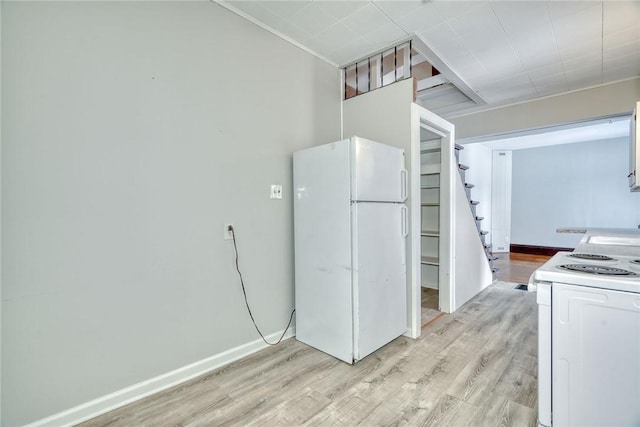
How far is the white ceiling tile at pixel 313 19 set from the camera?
7.38ft

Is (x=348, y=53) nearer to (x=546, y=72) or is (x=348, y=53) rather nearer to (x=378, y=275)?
(x=378, y=275)

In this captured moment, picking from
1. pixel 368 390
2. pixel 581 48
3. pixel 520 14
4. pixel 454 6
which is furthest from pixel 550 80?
pixel 368 390

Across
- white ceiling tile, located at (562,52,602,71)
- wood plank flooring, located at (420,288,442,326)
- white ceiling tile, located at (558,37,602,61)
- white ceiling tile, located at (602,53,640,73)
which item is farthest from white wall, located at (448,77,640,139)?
wood plank flooring, located at (420,288,442,326)

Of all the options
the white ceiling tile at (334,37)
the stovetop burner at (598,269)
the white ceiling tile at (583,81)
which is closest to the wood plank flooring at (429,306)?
the stovetop burner at (598,269)

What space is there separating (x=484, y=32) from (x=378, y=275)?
229 cm

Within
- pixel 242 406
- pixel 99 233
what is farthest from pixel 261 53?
pixel 242 406

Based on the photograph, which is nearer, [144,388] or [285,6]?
[144,388]

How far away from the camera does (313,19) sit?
2359 mm

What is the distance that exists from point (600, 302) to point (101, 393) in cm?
251

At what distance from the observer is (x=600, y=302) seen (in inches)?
46.0

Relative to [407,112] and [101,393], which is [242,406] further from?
[407,112]

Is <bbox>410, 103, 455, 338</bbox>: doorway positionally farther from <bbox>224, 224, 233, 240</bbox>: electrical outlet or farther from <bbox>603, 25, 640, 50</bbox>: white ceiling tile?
<bbox>224, 224, 233, 240</bbox>: electrical outlet

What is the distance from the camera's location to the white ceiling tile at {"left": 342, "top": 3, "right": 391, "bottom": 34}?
2248 millimetres

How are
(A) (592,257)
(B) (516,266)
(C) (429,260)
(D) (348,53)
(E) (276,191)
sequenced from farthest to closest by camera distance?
(B) (516,266)
(C) (429,260)
(D) (348,53)
(E) (276,191)
(A) (592,257)
